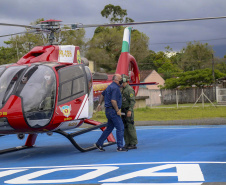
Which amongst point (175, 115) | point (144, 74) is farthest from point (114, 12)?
point (175, 115)

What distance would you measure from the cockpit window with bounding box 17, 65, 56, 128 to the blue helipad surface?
1.05 metres

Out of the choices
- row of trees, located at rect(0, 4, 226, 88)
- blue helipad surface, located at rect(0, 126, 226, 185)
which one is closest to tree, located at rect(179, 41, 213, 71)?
row of trees, located at rect(0, 4, 226, 88)

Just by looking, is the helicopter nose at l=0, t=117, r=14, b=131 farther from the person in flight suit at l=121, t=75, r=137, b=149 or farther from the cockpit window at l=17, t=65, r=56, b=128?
the person in flight suit at l=121, t=75, r=137, b=149

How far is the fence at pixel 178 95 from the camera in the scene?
5928 cm

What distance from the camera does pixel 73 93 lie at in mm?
11438

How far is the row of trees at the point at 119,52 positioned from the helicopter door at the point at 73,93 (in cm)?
A: 4217

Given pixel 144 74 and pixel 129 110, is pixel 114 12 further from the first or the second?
pixel 129 110

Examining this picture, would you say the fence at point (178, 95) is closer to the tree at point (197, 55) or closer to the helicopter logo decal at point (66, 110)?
the tree at point (197, 55)

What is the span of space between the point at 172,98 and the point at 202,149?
5139 cm

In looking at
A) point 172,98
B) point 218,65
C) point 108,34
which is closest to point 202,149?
point 172,98

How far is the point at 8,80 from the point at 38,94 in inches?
34.4

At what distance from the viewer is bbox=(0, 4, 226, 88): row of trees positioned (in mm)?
61688

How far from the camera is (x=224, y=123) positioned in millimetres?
19922

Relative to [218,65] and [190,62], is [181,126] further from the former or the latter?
[218,65]
